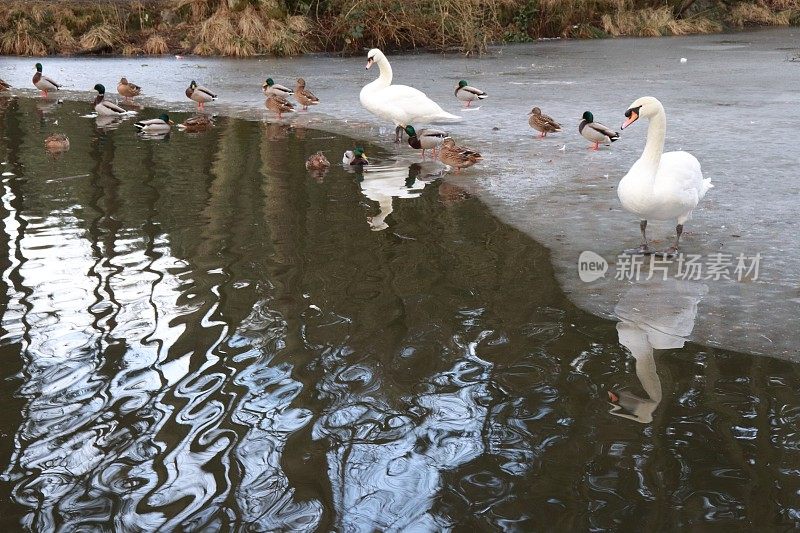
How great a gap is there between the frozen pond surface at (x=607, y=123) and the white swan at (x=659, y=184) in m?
0.40

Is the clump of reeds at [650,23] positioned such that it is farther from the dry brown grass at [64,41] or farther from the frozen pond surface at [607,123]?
the dry brown grass at [64,41]

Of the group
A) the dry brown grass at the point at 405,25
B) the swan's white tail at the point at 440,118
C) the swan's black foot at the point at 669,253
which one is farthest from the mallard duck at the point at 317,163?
the dry brown grass at the point at 405,25

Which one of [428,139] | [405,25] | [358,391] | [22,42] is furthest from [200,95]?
[22,42]

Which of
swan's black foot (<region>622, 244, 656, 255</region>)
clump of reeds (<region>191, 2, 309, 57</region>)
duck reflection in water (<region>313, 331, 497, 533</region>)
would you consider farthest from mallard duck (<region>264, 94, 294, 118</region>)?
clump of reeds (<region>191, 2, 309, 57</region>)

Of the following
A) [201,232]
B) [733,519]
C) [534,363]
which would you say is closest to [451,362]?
[534,363]

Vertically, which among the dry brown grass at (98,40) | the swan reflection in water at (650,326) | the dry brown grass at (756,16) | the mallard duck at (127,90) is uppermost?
the dry brown grass at (756,16)

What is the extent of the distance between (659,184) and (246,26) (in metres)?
19.5

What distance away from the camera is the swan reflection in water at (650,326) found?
4316 millimetres

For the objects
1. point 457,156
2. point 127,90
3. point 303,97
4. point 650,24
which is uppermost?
point 650,24

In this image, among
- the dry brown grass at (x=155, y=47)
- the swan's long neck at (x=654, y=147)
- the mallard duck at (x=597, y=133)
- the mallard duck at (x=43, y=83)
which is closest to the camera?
the swan's long neck at (x=654, y=147)

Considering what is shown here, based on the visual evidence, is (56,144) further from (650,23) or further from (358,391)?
(650,23)

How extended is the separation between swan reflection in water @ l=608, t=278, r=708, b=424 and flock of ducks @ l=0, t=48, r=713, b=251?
0.65 m

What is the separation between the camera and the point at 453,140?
10898 mm

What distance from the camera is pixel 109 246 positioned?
6887 mm
